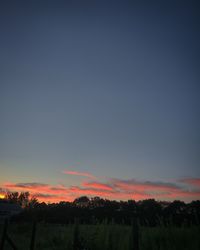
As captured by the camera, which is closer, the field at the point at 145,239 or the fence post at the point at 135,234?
the fence post at the point at 135,234

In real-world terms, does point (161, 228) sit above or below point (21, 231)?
above

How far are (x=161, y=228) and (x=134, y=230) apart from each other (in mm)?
3760

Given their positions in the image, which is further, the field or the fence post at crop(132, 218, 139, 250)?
the field

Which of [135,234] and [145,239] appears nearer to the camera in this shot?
[135,234]

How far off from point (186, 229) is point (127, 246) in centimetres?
252

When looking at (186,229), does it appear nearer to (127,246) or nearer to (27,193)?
(127,246)

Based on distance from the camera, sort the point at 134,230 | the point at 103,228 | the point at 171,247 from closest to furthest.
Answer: the point at 134,230, the point at 171,247, the point at 103,228

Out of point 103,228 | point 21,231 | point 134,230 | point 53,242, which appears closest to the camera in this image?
point 134,230

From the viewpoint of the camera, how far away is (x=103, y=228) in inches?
504

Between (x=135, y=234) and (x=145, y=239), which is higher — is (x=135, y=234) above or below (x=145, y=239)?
above

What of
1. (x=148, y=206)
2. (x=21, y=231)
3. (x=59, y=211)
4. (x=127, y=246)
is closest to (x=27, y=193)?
(x=59, y=211)

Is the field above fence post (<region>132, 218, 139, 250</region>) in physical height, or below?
below

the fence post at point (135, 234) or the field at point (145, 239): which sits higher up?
the fence post at point (135, 234)

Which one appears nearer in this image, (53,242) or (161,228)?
(161,228)
